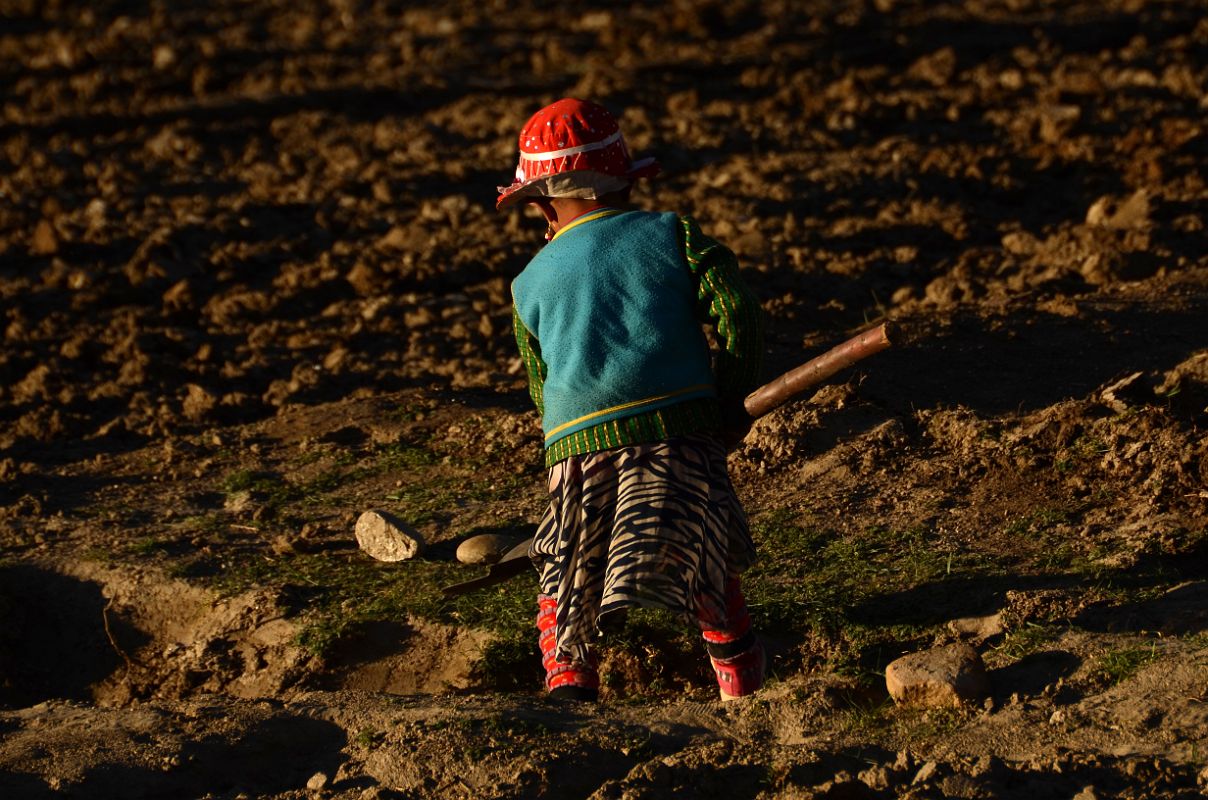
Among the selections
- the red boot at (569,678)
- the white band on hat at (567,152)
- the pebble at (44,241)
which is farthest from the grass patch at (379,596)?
the pebble at (44,241)

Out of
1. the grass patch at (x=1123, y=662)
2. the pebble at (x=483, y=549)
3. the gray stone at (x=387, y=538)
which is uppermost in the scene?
the gray stone at (x=387, y=538)

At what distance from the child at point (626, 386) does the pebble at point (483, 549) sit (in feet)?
3.89

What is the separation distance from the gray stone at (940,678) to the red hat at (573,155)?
4.27 ft

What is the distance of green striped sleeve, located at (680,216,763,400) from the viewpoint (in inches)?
153

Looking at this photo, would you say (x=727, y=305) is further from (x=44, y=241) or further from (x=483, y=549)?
(x=44, y=241)

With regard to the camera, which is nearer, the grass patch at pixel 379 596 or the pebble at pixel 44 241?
the grass patch at pixel 379 596

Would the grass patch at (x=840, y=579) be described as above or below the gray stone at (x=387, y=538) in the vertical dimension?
below

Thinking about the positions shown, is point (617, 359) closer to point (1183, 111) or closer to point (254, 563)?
point (254, 563)

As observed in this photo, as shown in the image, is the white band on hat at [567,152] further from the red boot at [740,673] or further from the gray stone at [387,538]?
the gray stone at [387,538]

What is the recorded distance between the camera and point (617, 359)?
3924 millimetres

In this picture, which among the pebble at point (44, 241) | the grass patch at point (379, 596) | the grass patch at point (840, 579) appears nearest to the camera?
the grass patch at point (840, 579)

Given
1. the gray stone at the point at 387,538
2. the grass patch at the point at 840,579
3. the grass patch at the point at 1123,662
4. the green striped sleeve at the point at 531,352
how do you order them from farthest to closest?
1. the gray stone at the point at 387,538
2. the grass patch at the point at 840,579
3. the green striped sleeve at the point at 531,352
4. the grass patch at the point at 1123,662

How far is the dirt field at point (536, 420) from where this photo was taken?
389 centimetres

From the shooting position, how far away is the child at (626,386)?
3.90m
